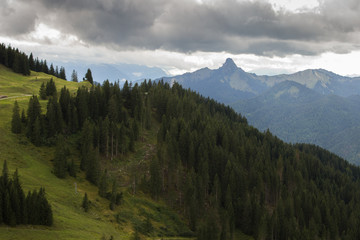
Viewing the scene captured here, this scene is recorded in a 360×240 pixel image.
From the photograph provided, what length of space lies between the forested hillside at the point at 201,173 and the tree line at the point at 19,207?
29868 mm

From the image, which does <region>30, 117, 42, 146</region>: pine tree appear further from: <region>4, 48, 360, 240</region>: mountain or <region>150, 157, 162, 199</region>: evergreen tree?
<region>150, 157, 162, 199</region>: evergreen tree

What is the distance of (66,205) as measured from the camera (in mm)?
51844

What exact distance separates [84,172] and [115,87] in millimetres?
58727

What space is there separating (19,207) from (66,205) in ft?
55.9

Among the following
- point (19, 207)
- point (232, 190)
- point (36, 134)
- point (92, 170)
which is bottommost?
point (232, 190)

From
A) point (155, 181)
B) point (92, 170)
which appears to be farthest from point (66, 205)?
point (155, 181)

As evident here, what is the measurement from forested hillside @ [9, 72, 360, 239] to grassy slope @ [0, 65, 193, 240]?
5584 mm

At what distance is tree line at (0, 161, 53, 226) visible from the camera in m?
34.3

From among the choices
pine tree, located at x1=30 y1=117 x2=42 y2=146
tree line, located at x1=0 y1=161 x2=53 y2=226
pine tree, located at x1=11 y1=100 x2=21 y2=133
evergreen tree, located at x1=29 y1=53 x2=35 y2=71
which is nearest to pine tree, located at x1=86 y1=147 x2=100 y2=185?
pine tree, located at x1=30 y1=117 x2=42 y2=146

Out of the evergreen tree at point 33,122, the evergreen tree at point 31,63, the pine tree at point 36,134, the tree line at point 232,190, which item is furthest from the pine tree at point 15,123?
the evergreen tree at point 31,63

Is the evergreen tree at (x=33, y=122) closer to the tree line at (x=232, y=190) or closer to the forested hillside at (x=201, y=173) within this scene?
the forested hillside at (x=201, y=173)

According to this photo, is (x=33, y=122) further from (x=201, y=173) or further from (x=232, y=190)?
(x=232, y=190)

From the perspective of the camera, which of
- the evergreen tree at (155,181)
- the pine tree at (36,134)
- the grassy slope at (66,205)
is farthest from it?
the evergreen tree at (155,181)

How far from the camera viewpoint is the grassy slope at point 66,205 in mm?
38438
